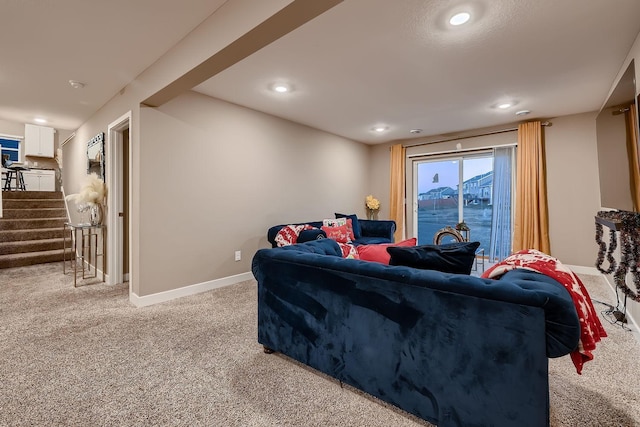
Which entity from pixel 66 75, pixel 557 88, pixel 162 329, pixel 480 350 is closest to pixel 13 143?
pixel 66 75

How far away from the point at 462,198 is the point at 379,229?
1.87 m

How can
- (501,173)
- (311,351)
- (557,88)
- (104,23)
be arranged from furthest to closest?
(501,173) < (557,88) < (104,23) < (311,351)

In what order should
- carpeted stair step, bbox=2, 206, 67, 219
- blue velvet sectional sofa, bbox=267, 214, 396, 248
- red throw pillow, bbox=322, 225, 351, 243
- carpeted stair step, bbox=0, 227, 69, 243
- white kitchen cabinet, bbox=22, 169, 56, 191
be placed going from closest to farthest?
red throw pillow, bbox=322, 225, 351, 243, blue velvet sectional sofa, bbox=267, 214, 396, 248, carpeted stair step, bbox=0, 227, 69, 243, carpeted stair step, bbox=2, 206, 67, 219, white kitchen cabinet, bbox=22, 169, 56, 191

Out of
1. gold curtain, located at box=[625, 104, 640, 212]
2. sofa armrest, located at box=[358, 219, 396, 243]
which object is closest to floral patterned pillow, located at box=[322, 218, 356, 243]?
sofa armrest, located at box=[358, 219, 396, 243]

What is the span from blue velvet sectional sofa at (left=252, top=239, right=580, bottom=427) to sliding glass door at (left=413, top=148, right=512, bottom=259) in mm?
3743

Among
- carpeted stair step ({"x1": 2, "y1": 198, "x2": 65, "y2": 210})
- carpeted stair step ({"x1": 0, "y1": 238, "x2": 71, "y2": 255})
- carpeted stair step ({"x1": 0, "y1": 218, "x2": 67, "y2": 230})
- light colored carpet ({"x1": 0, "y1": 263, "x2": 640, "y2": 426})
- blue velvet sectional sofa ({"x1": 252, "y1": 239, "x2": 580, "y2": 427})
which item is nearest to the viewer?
blue velvet sectional sofa ({"x1": 252, "y1": 239, "x2": 580, "y2": 427})

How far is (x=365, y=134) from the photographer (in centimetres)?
548

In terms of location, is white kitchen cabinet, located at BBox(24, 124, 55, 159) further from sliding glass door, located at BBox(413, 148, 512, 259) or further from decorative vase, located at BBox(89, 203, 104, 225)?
sliding glass door, located at BBox(413, 148, 512, 259)

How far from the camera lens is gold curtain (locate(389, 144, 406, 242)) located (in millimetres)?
5961

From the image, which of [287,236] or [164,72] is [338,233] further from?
[164,72]

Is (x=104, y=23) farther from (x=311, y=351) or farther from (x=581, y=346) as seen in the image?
(x=581, y=346)

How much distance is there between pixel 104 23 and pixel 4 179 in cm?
648

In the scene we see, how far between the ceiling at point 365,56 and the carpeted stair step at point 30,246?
227cm

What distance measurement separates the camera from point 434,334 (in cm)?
133
